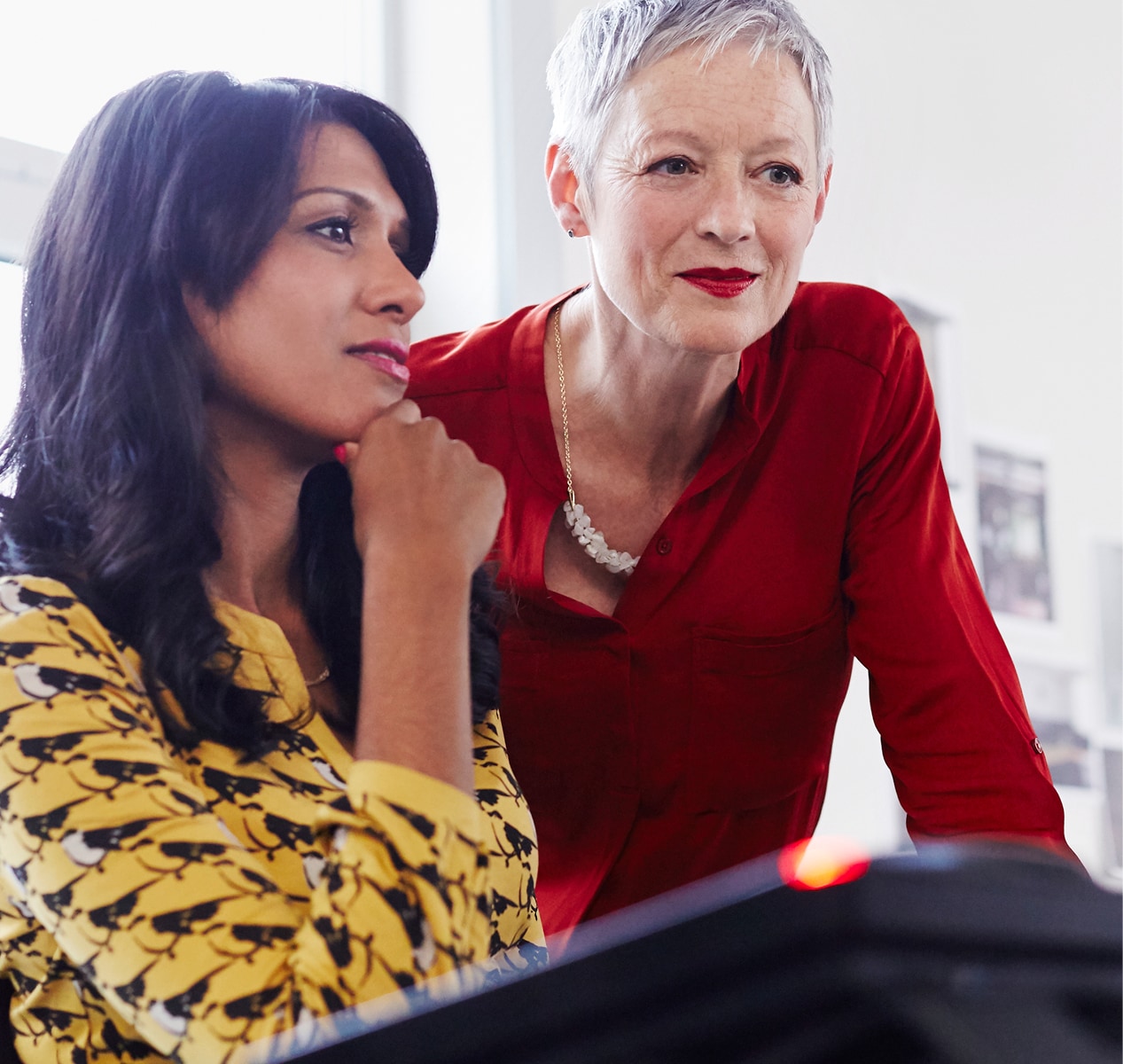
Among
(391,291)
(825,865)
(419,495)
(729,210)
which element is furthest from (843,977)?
(729,210)

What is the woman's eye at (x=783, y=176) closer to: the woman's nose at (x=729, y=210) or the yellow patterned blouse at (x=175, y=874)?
the woman's nose at (x=729, y=210)

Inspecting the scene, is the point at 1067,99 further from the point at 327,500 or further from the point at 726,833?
the point at 327,500

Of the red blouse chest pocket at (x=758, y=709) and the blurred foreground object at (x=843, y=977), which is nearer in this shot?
the blurred foreground object at (x=843, y=977)

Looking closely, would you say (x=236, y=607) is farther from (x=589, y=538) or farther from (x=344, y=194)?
(x=589, y=538)

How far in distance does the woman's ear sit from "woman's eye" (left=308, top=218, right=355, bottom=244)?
0.41 metres

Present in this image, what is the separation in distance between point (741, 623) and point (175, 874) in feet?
2.41

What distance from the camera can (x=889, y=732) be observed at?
1285 millimetres

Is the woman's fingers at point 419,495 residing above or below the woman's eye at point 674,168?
below

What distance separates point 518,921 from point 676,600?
43cm

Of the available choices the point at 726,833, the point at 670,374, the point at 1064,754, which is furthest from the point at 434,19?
the point at 1064,754

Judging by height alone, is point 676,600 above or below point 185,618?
below

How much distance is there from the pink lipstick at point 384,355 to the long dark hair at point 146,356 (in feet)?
0.33

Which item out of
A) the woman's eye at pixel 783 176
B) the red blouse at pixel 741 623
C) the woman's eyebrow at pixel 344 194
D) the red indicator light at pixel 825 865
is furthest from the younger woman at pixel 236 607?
the red indicator light at pixel 825 865

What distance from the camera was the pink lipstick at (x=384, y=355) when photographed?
98 centimetres
